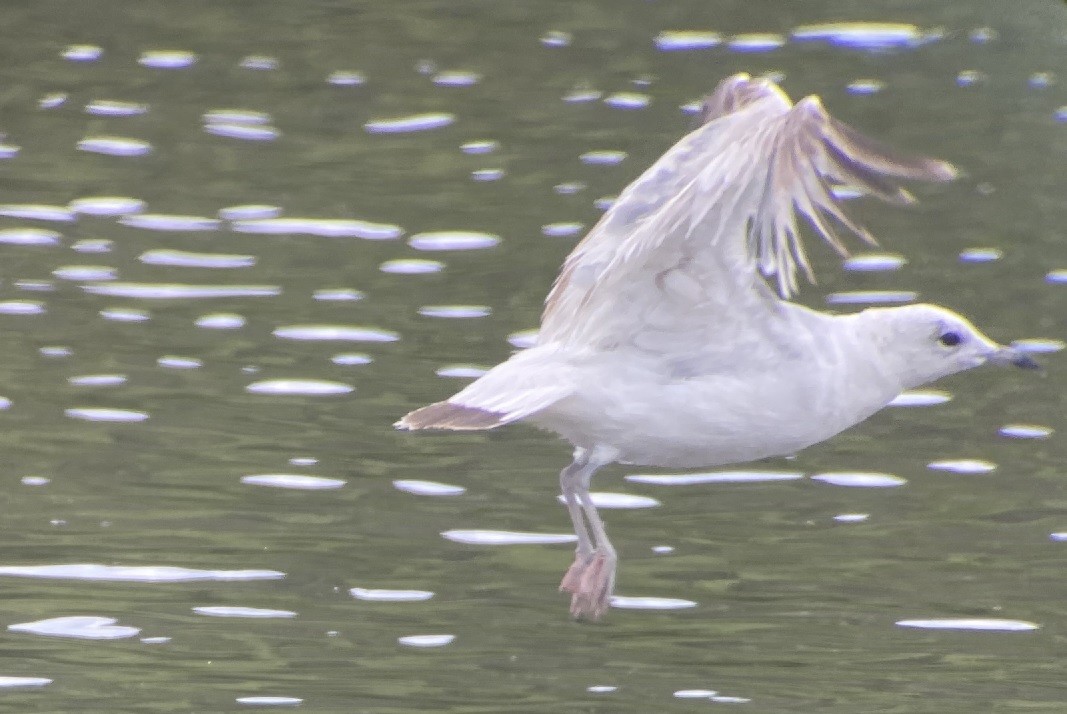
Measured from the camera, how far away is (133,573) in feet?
24.8

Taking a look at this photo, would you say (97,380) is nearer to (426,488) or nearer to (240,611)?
(426,488)

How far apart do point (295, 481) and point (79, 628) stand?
1315 millimetres

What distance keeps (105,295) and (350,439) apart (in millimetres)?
1784

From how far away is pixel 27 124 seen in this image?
476 inches

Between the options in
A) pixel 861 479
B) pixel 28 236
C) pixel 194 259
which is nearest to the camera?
pixel 861 479

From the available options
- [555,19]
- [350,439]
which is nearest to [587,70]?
[555,19]

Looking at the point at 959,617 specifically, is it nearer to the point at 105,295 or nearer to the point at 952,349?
the point at 952,349

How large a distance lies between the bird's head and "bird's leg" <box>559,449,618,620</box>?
0.93 m

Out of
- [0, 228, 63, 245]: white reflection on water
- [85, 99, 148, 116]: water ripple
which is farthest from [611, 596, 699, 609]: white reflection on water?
[85, 99, 148, 116]: water ripple

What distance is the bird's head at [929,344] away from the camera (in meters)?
6.91

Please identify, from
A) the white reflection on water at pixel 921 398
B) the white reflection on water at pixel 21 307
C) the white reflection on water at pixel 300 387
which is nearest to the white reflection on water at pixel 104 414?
the white reflection on water at pixel 300 387

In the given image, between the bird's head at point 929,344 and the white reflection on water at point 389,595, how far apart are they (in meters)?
1.69

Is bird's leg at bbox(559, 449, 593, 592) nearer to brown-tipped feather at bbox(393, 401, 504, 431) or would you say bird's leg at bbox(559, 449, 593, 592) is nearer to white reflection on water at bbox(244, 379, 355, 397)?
brown-tipped feather at bbox(393, 401, 504, 431)

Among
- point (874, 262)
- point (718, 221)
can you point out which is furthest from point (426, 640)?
point (874, 262)
